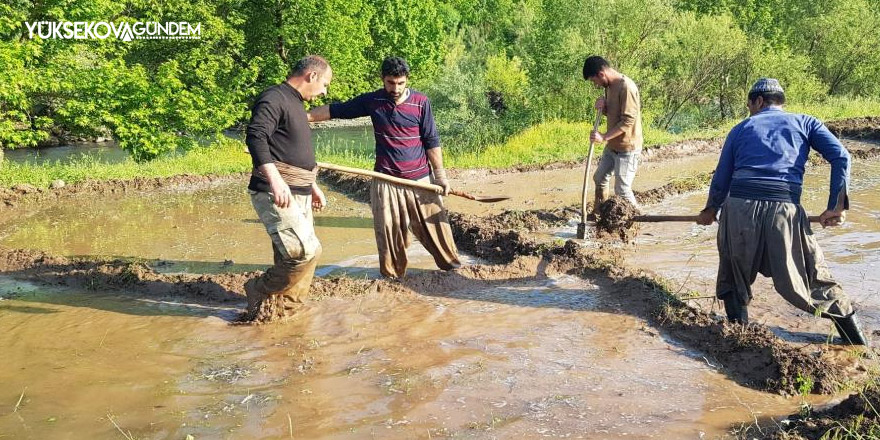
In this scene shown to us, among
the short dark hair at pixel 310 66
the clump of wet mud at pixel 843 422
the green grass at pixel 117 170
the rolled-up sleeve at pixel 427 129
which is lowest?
the clump of wet mud at pixel 843 422

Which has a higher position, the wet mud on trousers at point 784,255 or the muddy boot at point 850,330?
the wet mud on trousers at point 784,255

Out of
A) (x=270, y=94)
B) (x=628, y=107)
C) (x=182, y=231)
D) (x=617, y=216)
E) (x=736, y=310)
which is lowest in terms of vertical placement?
(x=736, y=310)

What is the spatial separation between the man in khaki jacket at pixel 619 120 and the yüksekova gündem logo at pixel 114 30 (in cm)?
1139

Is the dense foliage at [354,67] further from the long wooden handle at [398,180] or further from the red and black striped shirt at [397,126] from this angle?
the long wooden handle at [398,180]

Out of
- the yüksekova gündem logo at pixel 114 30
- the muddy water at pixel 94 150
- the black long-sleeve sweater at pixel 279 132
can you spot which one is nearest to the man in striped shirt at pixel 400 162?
the black long-sleeve sweater at pixel 279 132

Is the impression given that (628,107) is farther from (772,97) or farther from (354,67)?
(354,67)

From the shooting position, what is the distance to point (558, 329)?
5191 millimetres

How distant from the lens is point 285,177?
5.22 m

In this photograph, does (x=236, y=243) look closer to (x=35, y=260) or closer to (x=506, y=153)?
(x=35, y=260)

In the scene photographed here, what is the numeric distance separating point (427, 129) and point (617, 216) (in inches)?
98.8

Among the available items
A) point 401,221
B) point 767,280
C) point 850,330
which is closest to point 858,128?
point 767,280

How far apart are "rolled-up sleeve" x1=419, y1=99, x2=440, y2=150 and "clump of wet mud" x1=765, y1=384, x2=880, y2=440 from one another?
364 centimetres

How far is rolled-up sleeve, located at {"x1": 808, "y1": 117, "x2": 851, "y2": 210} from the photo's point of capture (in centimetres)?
467

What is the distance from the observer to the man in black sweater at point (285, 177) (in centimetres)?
488
